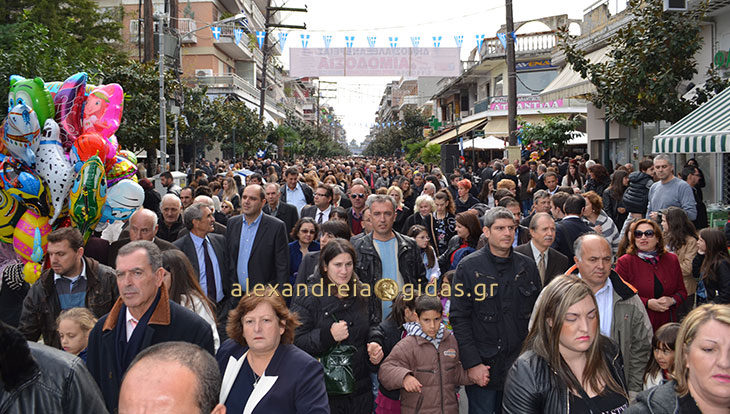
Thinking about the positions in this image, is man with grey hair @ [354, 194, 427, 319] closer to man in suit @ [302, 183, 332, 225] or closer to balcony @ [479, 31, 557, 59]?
man in suit @ [302, 183, 332, 225]

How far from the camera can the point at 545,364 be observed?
314 centimetres

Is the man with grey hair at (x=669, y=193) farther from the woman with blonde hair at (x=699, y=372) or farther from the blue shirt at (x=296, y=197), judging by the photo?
the woman with blonde hair at (x=699, y=372)

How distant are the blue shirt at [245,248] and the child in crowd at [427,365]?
2716mm

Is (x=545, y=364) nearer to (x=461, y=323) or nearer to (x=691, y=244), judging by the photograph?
(x=461, y=323)

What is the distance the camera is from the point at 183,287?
15.4ft

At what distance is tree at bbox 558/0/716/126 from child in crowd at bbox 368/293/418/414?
9.57 metres

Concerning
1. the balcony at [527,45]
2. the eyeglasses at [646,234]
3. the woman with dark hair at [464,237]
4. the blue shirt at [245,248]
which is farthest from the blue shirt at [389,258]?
the balcony at [527,45]

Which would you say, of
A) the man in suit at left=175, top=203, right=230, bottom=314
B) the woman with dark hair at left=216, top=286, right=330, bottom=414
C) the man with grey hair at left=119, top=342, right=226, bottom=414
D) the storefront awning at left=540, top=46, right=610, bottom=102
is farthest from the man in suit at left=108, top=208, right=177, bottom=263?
the storefront awning at left=540, top=46, right=610, bottom=102

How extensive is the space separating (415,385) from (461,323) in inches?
25.8

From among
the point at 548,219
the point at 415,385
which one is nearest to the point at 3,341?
the point at 415,385

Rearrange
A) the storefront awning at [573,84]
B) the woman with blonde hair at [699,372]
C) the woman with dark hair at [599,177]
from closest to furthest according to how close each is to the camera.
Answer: the woman with blonde hair at [699,372] → the woman with dark hair at [599,177] → the storefront awning at [573,84]

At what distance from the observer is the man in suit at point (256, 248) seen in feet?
22.8

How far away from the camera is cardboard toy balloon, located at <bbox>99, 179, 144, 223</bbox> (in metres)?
8.53

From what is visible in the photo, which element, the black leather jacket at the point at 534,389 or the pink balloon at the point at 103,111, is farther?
the pink balloon at the point at 103,111
